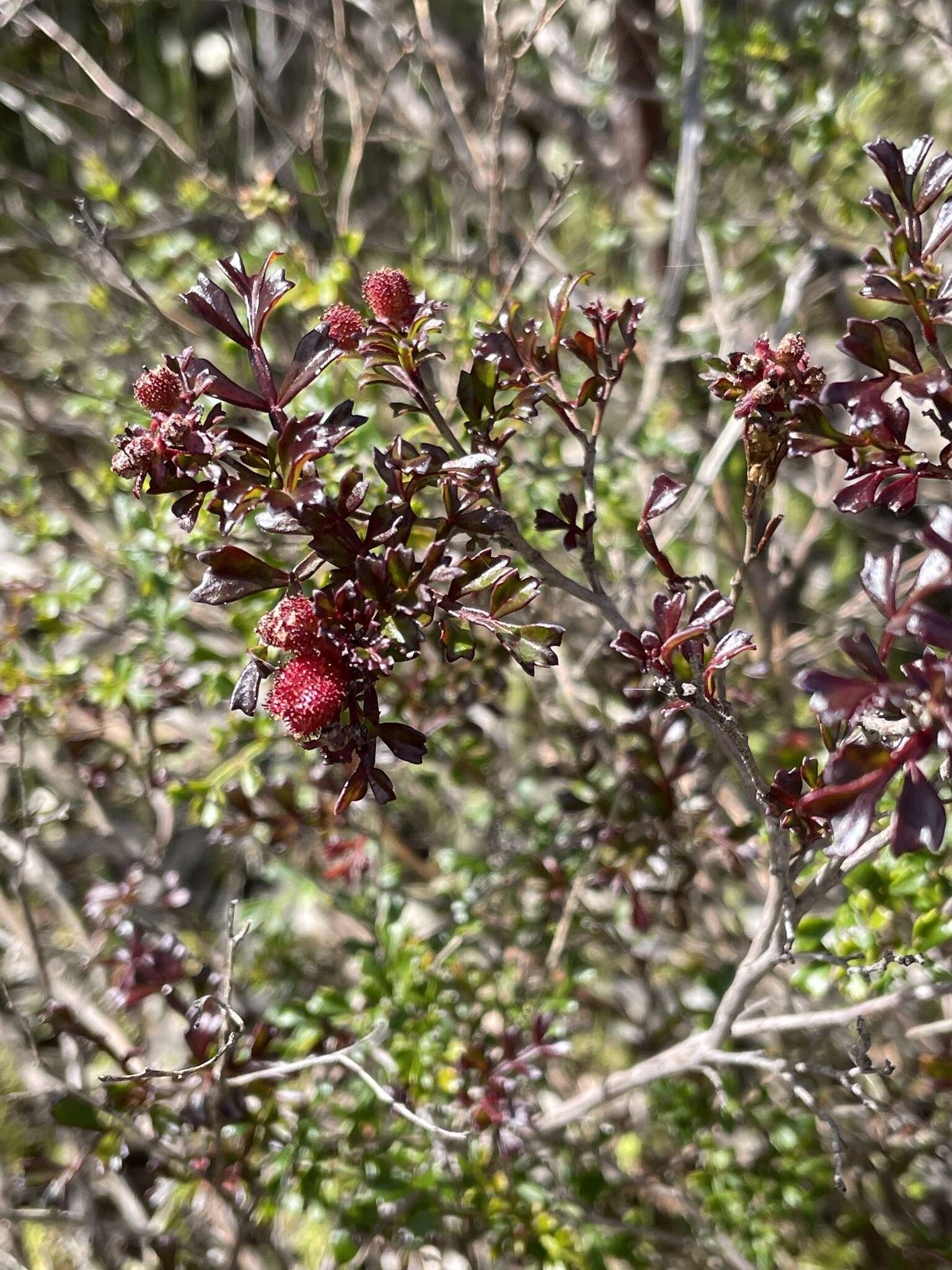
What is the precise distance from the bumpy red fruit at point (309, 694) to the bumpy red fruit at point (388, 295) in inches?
13.1

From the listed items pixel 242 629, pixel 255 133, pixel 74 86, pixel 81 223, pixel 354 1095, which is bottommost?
pixel 354 1095

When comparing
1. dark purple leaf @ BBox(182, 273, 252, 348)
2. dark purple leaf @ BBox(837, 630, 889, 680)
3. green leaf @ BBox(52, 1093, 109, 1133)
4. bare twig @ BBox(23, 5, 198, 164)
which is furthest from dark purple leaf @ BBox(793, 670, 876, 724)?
bare twig @ BBox(23, 5, 198, 164)

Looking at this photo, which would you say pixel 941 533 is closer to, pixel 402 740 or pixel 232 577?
pixel 402 740

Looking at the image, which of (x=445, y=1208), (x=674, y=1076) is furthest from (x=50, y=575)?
(x=674, y=1076)

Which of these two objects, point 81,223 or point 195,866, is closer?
point 81,223

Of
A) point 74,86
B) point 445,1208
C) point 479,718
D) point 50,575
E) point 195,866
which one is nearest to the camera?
point 445,1208

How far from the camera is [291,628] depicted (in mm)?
776

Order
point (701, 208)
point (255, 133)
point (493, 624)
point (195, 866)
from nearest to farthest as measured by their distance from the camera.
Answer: point (493, 624)
point (701, 208)
point (195, 866)
point (255, 133)

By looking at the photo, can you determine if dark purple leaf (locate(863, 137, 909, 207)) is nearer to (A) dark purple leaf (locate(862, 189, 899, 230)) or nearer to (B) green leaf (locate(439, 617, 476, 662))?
(A) dark purple leaf (locate(862, 189, 899, 230))

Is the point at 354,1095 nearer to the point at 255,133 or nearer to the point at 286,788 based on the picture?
the point at 286,788

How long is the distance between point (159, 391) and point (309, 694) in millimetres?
293

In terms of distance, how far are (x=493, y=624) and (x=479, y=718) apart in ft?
4.54

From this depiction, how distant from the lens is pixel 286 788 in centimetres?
→ 167

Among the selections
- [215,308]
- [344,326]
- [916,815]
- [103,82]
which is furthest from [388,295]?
[103,82]
